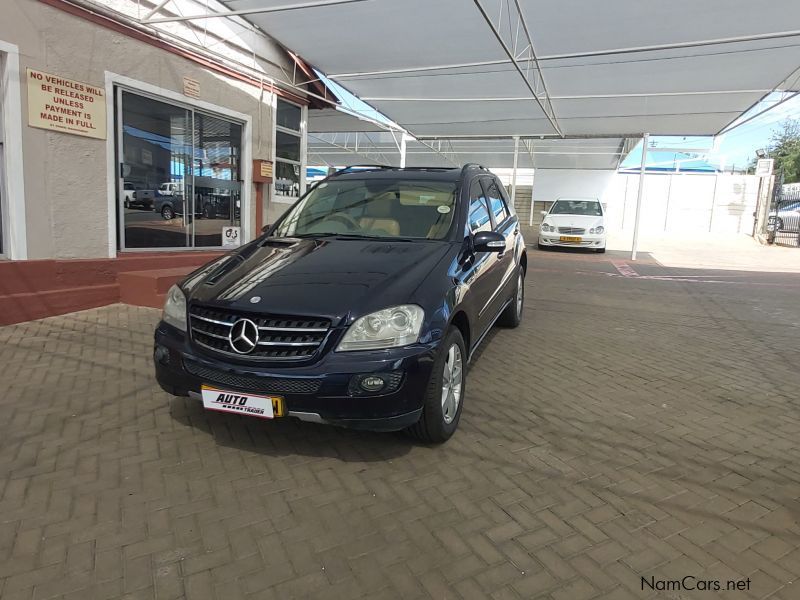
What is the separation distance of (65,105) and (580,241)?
14246mm

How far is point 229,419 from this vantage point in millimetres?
3744

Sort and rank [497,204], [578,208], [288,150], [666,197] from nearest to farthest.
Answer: [497,204] → [288,150] → [578,208] → [666,197]

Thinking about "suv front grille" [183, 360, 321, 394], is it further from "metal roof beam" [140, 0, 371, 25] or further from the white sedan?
the white sedan

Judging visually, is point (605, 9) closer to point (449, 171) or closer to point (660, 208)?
point (449, 171)

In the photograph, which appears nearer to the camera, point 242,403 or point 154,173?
point 242,403

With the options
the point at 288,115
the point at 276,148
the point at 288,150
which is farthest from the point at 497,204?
the point at 288,115

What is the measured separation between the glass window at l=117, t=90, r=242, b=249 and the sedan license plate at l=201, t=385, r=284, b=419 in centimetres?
512

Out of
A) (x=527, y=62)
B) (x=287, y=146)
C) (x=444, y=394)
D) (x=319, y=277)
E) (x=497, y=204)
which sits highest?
(x=527, y=62)

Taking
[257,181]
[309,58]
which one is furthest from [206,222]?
[309,58]

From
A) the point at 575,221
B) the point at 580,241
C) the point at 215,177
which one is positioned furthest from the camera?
the point at 575,221

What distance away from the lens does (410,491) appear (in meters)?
2.96

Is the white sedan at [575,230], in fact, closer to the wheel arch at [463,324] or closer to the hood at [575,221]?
the hood at [575,221]

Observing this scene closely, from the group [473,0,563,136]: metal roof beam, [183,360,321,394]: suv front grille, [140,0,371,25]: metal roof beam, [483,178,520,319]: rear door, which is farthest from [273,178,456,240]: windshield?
[473,0,563,136]: metal roof beam

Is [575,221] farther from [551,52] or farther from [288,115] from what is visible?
[288,115]
